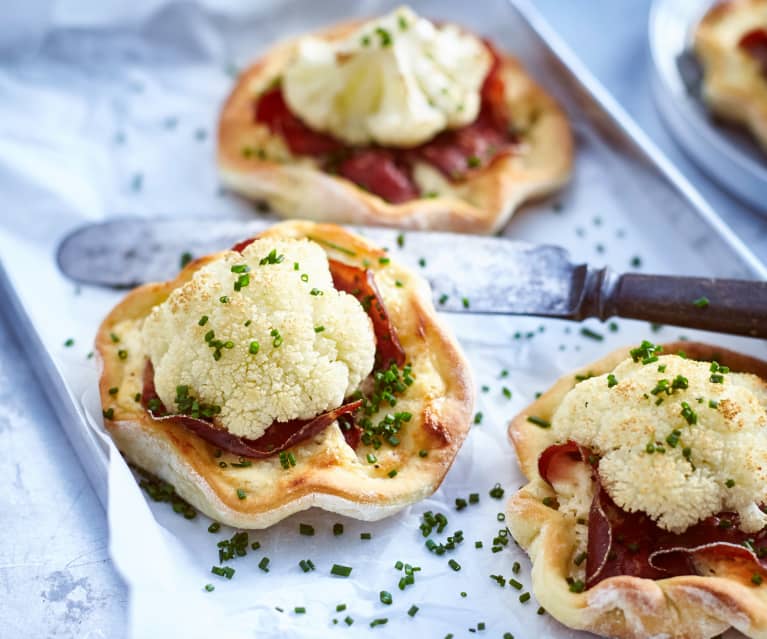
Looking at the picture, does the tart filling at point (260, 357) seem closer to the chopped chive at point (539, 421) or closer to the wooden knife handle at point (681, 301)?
the chopped chive at point (539, 421)

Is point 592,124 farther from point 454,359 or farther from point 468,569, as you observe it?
point 468,569

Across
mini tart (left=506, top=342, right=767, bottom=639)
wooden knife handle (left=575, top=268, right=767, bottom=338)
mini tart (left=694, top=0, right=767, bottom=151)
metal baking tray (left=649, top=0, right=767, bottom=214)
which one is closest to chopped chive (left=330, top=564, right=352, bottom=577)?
mini tart (left=506, top=342, right=767, bottom=639)

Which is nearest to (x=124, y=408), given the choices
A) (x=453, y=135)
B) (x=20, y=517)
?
(x=20, y=517)

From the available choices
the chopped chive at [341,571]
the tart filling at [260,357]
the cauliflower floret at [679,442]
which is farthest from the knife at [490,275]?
the chopped chive at [341,571]

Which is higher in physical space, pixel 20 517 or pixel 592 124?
pixel 592 124

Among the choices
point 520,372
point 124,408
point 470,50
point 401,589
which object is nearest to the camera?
point 401,589

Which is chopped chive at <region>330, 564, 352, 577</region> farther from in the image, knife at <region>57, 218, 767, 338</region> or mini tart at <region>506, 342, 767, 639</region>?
knife at <region>57, 218, 767, 338</region>
